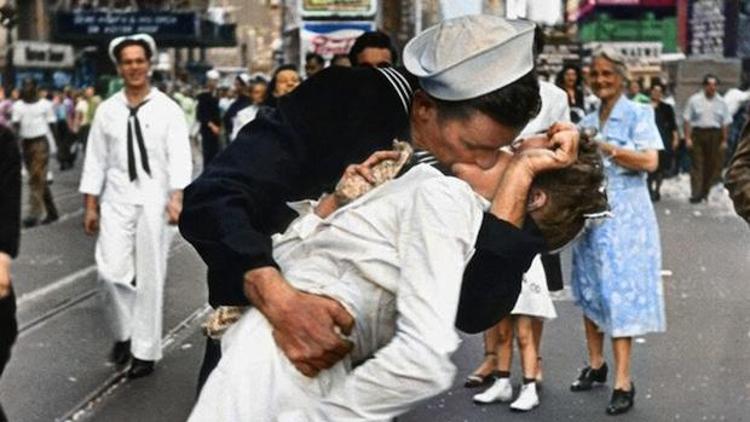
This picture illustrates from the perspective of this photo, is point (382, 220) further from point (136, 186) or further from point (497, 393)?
point (136, 186)

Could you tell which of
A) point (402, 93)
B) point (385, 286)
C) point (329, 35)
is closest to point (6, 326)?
point (402, 93)

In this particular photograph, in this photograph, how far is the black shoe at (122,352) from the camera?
28.8 feet

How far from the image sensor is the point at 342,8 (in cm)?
2095

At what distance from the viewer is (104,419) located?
7.34 metres

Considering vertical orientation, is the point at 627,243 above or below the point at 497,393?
above

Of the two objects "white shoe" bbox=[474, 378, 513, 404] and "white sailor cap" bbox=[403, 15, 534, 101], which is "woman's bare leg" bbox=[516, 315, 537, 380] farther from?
"white sailor cap" bbox=[403, 15, 534, 101]

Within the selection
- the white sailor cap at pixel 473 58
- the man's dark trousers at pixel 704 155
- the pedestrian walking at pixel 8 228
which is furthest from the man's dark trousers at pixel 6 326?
the man's dark trousers at pixel 704 155

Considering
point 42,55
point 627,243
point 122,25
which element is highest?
point 627,243

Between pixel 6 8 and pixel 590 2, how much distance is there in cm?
6047

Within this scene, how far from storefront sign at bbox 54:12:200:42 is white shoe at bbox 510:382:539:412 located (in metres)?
39.5

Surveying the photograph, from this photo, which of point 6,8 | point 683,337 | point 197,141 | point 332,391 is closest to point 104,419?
point 6,8

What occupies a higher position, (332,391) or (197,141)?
(332,391)

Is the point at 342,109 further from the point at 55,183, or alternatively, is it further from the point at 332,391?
the point at 55,183

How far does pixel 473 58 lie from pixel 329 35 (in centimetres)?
1776
